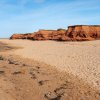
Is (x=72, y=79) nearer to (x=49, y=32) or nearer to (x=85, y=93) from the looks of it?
(x=85, y=93)

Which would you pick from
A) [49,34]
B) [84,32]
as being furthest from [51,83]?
[49,34]

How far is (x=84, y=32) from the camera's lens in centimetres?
7019

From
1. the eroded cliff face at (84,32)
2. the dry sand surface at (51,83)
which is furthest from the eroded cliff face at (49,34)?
the dry sand surface at (51,83)

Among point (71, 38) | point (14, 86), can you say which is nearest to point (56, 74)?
point (14, 86)

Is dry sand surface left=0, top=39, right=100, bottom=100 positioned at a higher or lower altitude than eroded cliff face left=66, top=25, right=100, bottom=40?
lower

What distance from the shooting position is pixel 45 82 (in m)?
17.2

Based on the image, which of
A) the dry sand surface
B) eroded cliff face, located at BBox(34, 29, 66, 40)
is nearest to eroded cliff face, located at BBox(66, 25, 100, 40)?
eroded cliff face, located at BBox(34, 29, 66, 40)

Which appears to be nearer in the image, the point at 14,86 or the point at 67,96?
the point at 67,96

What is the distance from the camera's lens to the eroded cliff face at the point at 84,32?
69812 mm

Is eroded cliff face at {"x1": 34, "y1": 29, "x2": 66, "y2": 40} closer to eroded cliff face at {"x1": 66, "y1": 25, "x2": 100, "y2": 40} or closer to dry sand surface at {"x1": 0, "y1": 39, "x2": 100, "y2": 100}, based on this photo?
eroded cliff face at {"x1": 66, "y1": 25, "x2": 100, "y2": 40}

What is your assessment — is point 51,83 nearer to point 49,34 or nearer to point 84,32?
point 84,32

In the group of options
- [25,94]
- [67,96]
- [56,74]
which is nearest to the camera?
[67,96]

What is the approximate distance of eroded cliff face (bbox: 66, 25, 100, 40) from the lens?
69812mm

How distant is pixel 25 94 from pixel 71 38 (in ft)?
177
